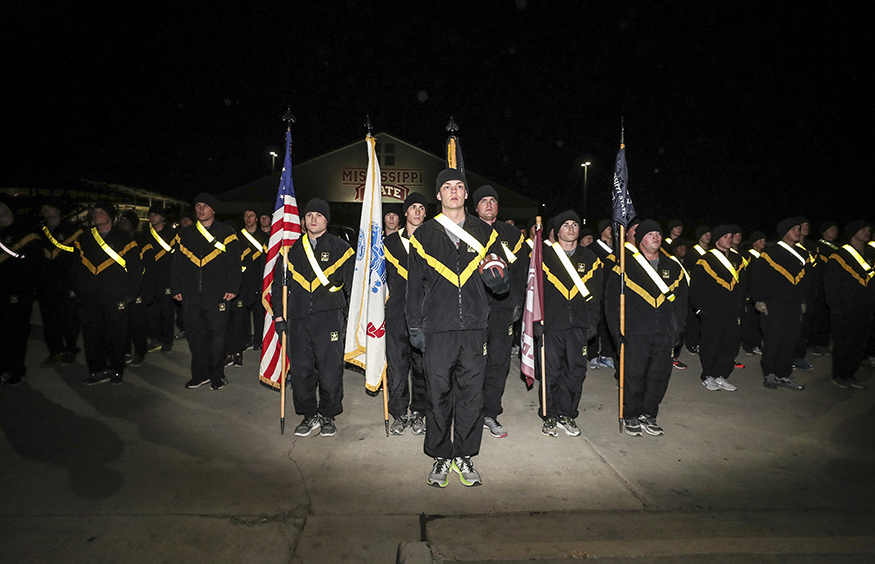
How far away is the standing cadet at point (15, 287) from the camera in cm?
604

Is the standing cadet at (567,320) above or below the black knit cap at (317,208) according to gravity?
below

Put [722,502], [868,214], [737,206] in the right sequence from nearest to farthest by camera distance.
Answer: [722,502]
[868,214]
[737,206]

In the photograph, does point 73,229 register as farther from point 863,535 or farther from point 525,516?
point 863,535

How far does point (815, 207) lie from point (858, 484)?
37264 millimetres

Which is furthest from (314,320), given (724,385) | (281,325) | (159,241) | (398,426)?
(724,385)

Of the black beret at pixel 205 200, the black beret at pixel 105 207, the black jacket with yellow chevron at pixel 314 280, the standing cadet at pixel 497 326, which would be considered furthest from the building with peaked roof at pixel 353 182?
the black jacket with yellow chevron at pixel 314 280

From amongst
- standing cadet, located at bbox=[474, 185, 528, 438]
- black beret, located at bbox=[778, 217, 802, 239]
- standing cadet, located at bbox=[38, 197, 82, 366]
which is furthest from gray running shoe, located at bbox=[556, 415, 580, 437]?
standing cadet, located at bbox=[38, 197, 82, 366]

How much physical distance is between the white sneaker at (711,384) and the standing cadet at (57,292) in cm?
974

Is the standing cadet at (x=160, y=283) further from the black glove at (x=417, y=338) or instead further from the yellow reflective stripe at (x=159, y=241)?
the black glove at (x=417, y=338)

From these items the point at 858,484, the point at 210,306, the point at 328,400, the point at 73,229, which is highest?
the point at 73,229

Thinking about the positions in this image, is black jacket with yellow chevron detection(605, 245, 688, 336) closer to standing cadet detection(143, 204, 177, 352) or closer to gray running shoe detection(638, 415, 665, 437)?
gray running shoe detection(638, 415, 665, 437)

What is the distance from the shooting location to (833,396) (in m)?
6.03

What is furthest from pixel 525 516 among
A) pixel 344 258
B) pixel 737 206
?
pixel 737 206

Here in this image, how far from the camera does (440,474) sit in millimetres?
3641
